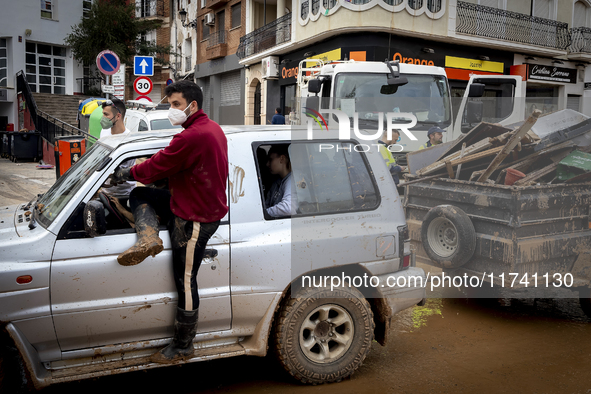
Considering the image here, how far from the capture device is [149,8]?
41.0 m

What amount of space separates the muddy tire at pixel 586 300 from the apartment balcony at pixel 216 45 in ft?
98.1

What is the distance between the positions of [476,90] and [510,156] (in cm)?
529

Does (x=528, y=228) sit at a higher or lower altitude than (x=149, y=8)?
lower

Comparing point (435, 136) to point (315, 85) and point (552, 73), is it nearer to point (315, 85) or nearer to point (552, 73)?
point (315, 85)

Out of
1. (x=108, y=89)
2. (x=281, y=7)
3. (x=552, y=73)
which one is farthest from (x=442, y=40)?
(x=108, y=89)

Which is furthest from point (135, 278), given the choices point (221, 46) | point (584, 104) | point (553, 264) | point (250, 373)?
point (221, 46)

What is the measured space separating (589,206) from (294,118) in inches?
273

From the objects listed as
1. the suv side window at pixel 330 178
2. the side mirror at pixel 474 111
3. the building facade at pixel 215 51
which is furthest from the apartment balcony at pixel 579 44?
the suv side window at pixel 330 178

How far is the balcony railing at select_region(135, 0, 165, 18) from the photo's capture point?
40.2m

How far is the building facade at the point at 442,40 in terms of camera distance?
65.8 feet

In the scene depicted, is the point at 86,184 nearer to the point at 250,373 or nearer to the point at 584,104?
the point at 250,373

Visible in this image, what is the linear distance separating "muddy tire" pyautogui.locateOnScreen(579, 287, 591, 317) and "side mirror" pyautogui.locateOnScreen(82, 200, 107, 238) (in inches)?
175

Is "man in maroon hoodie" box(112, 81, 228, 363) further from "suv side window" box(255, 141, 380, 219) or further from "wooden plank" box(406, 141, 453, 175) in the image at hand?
"wooden plank" box(406, 141, 453, 175)

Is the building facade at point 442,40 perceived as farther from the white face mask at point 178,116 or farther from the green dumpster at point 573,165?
the white face mask at point 178,116
